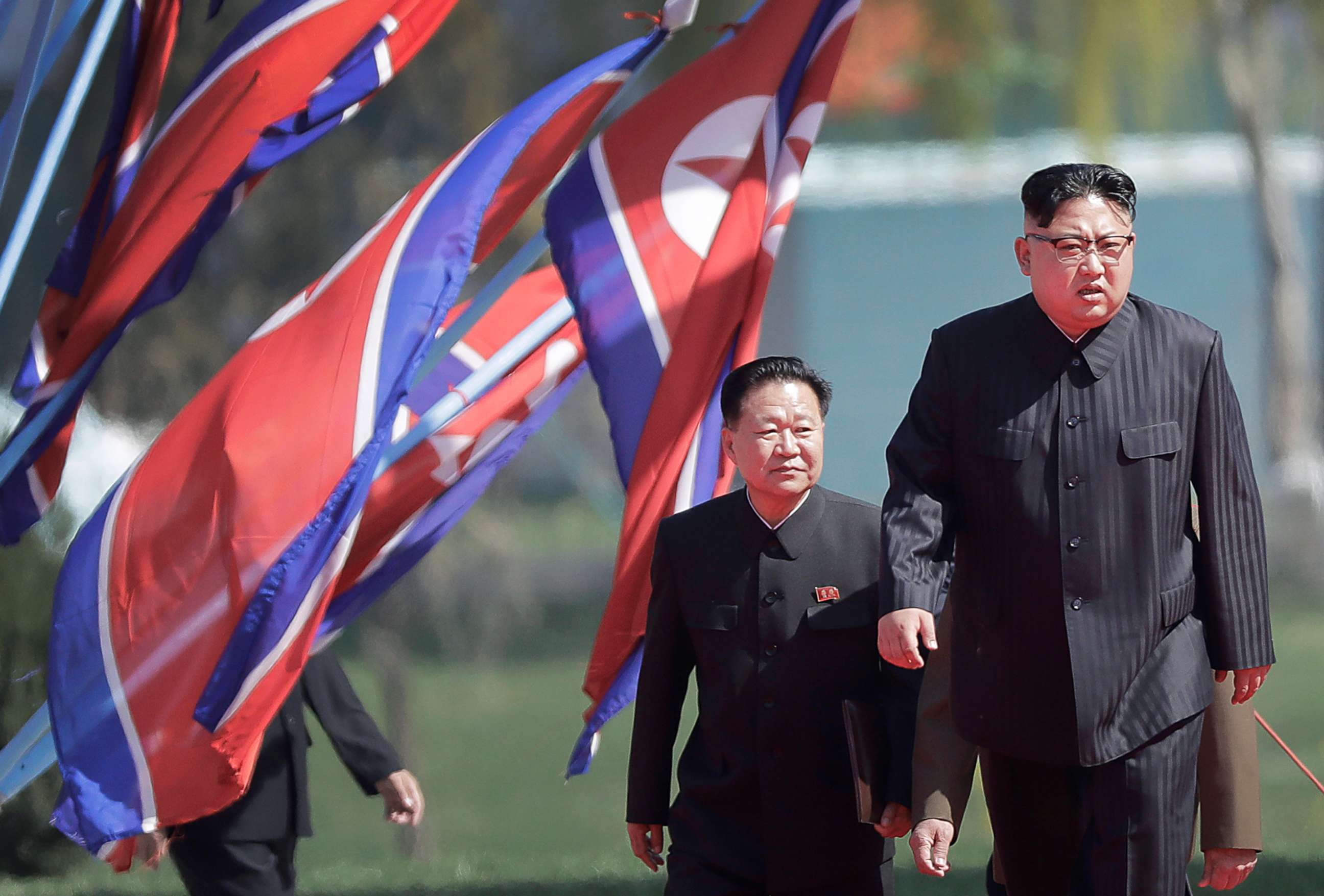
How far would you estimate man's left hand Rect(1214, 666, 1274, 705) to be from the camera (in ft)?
8.04

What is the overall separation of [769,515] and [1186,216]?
539 centimetres

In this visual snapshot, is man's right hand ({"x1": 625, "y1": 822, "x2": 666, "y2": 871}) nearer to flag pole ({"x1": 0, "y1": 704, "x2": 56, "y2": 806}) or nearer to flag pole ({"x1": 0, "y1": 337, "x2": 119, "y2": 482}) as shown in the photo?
flag pole ({"x1": 0, "y1": 704, "x2": 56, "y2": 806})

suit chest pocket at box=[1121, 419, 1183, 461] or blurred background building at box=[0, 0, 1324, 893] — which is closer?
suit chest pocket at box=[1121, 419, 1183, 461]

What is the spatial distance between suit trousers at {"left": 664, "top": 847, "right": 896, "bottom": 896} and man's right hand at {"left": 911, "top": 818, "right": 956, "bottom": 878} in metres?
0.24

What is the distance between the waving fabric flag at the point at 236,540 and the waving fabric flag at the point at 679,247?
27 centimetres

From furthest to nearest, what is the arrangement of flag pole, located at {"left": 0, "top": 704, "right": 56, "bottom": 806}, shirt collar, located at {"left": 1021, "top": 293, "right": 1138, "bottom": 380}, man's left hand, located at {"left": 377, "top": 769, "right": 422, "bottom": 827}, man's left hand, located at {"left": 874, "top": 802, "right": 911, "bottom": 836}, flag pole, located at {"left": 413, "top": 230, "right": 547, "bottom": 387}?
flag pole, located at {"left": 413, "top": 230, "right": 547, "bottom": 387}, flag pole, located at {"left": 0, "top": 704, "right": 56, "bottom": 806}, man's left hand, located at {"left": 377, "top": 769, "right": 422, "bottom": 827}, man's left hand, located at {"left": 874, "top": 802, "right": 911, "bottom": 836}, shirt collar, located at {"left": 1021, "top": 293, "right": 1138, "bottom": 380}

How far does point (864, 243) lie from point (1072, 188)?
566 centimetres

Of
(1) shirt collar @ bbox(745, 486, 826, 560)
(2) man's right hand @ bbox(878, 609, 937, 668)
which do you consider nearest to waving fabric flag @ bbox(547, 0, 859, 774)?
(1) shirt collar @ bbox(745, 486, 826, 560)

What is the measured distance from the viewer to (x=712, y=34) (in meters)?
7.52

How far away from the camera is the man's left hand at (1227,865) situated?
2.53 meters

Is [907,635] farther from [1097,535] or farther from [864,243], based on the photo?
[864,243]

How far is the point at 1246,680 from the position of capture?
2459 mm

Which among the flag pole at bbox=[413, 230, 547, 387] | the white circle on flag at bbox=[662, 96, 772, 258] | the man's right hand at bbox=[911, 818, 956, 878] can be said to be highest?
the white circle on flag at bbox=[662, 96, 772, 258]

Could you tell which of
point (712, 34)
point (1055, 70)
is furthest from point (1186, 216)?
point (712, 34)
